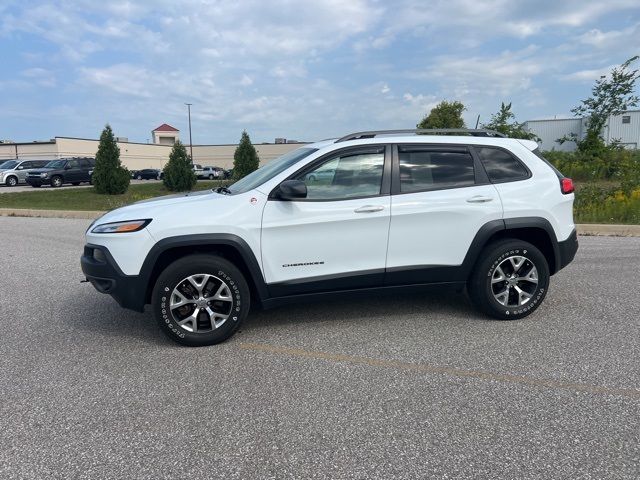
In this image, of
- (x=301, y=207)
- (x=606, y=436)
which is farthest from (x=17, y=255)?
(x=606, y=436)

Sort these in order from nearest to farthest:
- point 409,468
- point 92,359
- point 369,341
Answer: point 409,468 < point 92,359 < point 369,341

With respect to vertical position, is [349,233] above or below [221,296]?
above

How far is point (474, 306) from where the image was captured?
5098 millimetres

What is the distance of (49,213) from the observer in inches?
591

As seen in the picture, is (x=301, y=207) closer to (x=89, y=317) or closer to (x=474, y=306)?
(x=474, y=306)

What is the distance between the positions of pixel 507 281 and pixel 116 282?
3583 millimetres

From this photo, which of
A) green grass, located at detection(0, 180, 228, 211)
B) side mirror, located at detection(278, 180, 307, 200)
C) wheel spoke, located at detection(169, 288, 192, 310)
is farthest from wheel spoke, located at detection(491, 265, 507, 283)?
green grass, located at detection(0, 180, 228, 211)

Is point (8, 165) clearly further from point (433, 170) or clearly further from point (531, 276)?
point (531, 276)

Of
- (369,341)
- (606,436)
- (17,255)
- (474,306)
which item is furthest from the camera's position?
(17,255)

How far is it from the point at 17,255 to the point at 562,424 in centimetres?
878

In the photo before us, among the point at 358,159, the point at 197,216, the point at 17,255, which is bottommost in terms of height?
the point at 17,255

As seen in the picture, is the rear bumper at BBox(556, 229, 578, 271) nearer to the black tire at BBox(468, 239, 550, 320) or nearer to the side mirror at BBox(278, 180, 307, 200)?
the black tire at BBox(468, 239, 550, 320)

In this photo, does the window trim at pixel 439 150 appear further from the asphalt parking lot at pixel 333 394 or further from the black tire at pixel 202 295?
the black tire at pixel 202 295

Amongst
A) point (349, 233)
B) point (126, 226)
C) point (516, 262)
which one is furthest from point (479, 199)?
point (126, 226)
